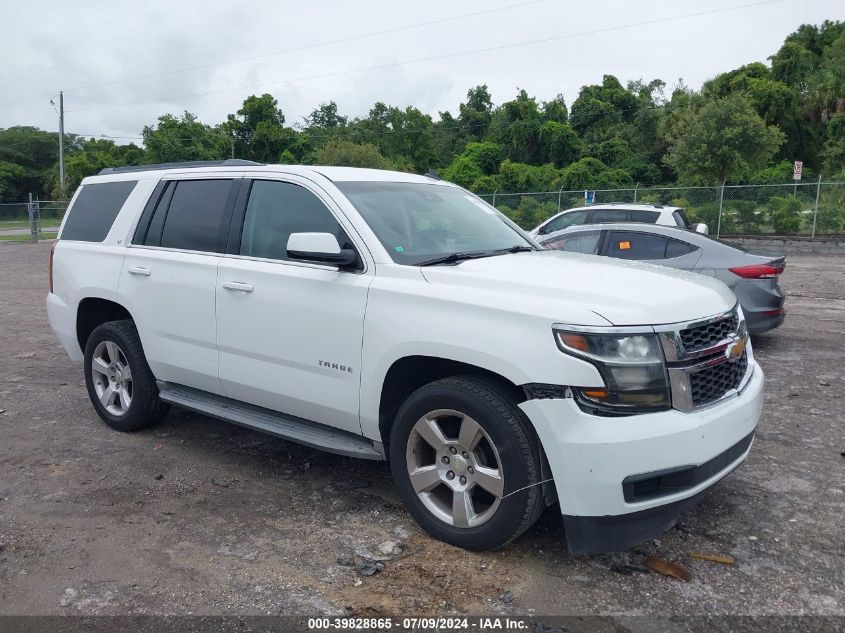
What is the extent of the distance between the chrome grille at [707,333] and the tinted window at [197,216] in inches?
→ 113

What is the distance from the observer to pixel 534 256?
14.0 feet

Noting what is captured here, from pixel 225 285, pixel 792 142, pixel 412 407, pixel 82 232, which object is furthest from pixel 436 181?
pixel 792 142

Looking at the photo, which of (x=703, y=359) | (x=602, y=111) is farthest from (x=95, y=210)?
(x=602, y=111)

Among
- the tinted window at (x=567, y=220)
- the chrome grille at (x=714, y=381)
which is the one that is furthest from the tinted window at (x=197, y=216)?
the tinted window at (x=567, y=220)

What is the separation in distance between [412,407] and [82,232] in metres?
3.53

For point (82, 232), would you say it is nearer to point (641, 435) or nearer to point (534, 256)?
point (534, 256)

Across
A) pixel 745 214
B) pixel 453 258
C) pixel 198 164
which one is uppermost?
pixel 198 164

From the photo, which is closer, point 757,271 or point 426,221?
point 426,221

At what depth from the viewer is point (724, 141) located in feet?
98.5

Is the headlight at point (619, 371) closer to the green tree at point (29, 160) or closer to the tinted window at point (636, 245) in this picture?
the tinted window at point (636, 245)

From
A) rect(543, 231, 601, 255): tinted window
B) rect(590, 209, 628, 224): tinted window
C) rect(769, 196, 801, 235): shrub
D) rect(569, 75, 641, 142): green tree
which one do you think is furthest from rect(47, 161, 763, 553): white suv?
rect(569, 75, 641, 142): green tree

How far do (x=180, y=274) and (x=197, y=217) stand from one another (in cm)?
41

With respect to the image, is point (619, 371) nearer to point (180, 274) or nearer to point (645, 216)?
point (180, 274)

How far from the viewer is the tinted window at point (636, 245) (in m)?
8.50
